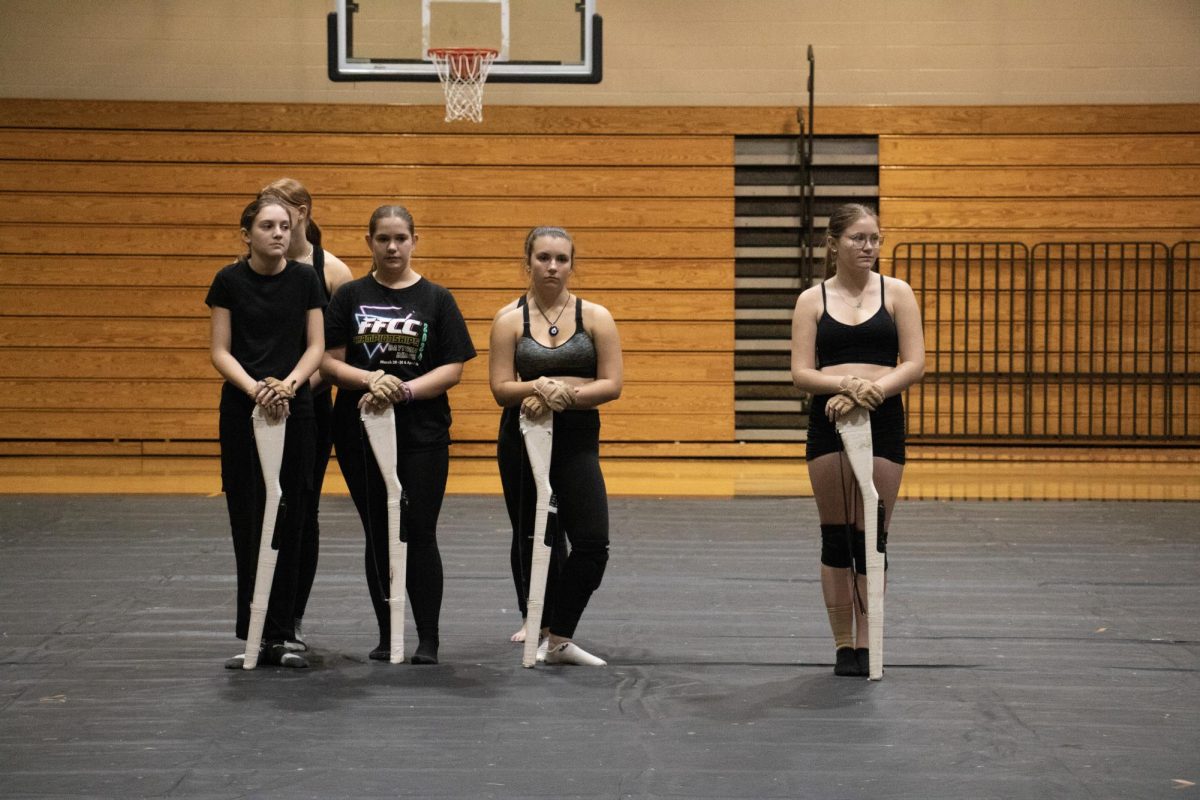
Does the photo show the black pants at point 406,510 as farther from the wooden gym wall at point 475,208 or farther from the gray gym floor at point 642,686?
the wooden gym wall at point 475,208

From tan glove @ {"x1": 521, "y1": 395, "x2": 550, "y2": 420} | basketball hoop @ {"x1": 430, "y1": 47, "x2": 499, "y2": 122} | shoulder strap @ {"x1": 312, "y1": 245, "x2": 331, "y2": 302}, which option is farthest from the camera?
basketball hoop @ {"x1": 430, "y1": 47, "x2": 499, "y2": 122}

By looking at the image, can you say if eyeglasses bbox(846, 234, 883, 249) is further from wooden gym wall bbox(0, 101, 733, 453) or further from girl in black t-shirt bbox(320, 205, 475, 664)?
wooden gym wall bbox(0, 101, 733, 453)

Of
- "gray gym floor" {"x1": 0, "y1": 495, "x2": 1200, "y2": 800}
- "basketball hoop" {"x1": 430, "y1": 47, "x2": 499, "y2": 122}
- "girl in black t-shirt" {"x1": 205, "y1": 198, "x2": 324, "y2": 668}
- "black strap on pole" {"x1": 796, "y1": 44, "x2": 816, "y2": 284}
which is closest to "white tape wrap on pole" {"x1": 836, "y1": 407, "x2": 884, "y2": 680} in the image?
"gray gym floor" {"x1": 0, "y1": 495, "x2": 1200, "y2": 800}

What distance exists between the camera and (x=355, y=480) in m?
4.34

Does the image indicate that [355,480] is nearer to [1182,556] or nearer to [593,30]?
[1182,556]

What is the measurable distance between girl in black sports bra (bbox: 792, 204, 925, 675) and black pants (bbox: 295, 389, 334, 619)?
1544mm

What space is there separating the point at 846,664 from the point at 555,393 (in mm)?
1172

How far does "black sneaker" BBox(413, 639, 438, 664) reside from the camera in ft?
13.8

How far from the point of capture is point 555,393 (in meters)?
4.14

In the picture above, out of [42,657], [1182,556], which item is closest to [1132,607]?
[1182,556]

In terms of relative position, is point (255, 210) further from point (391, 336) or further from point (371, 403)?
point (371, 403)

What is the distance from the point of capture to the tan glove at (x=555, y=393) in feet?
13.6

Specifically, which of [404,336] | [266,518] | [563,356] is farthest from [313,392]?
[563,356]

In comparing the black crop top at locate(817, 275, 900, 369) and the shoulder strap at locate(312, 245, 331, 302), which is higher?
the shoulder strap at locate(312, 245, 331, 302)
